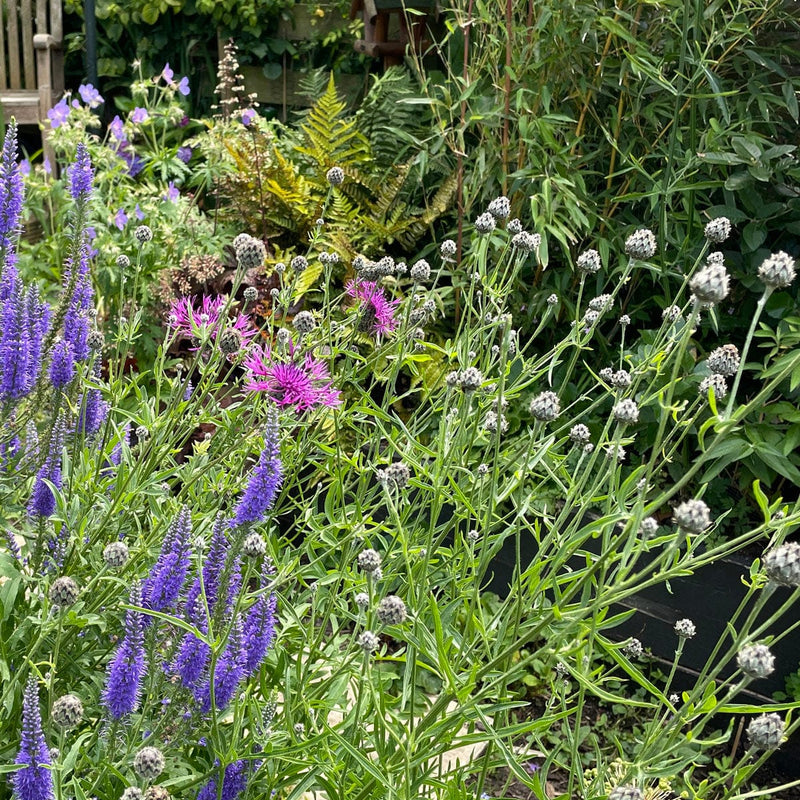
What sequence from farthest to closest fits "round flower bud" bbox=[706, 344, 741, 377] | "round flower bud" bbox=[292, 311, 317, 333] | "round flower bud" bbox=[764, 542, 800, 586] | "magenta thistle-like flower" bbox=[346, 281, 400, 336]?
1. "magenta thistle-like flower" bbox=[346, 281, 400, 336]
2. "round flower bud" bbox=[292, 311, 317, 333]
3. "round flower bud" bbox=[706, 344, 741, 377]
4. "round flower bud" bbox=[764, 542, 800, 586]

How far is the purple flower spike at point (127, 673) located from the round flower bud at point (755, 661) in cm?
74

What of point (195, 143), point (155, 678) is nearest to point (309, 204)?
point (195, 143)

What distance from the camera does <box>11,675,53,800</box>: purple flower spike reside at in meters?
1.09

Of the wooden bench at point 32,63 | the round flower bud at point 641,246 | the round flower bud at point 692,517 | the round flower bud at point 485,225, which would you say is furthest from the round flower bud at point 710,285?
the wooden bench at point 32,63

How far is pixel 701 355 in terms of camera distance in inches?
122

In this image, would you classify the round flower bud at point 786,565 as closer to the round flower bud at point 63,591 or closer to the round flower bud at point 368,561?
the round flower bud at point 368,561

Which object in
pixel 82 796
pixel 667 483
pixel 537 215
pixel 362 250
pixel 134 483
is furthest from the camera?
pixel 362 250

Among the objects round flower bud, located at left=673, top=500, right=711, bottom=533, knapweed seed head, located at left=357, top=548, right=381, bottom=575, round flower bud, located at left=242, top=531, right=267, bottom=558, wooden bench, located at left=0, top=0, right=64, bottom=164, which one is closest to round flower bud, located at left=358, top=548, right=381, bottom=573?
knapweed seed head, located at left=357, top=548, right=381, bottom=575

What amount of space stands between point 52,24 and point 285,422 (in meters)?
5.38

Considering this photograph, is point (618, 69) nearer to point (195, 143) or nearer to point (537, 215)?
point (537, 215)

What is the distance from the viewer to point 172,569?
125 centimetres

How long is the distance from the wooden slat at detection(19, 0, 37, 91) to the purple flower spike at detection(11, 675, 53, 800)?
19.6 feet

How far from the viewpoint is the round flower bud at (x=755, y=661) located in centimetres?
109

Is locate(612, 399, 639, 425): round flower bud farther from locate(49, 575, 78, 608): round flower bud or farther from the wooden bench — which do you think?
the wooden bench
